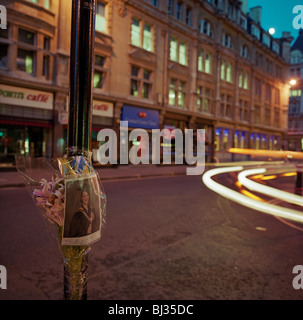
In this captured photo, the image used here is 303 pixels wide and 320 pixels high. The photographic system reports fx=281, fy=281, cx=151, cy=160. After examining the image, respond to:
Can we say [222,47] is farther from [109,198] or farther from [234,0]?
[109,198]

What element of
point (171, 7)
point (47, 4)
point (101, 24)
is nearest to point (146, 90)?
point (101, 24)

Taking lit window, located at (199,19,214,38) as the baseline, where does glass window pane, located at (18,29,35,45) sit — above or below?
below

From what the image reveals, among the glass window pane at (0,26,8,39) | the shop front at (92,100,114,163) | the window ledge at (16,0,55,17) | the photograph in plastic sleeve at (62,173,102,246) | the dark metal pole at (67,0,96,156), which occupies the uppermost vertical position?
the window ledge at (16,0,55,17)

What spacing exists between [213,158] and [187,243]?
27.3 meters

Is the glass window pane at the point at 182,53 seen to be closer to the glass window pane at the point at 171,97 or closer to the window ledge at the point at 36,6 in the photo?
the glass window pane at the point at 171,97

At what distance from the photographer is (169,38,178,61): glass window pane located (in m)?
27.1

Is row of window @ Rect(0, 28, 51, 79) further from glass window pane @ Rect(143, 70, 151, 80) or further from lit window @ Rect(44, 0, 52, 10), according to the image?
glass window pane @ Rect(143, 70, 151, 80)

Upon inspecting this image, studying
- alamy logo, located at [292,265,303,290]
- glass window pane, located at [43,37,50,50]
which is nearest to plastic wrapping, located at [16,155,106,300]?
alamy logo, located at [292,265,303,290]

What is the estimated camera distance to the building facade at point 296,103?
2271 inches

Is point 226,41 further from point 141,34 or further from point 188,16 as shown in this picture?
point 141,34

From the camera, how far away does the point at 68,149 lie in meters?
2.17

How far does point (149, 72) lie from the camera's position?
25.2 meters

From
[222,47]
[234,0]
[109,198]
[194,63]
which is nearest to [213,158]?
[194,63]

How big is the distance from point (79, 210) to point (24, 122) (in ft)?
55.8
